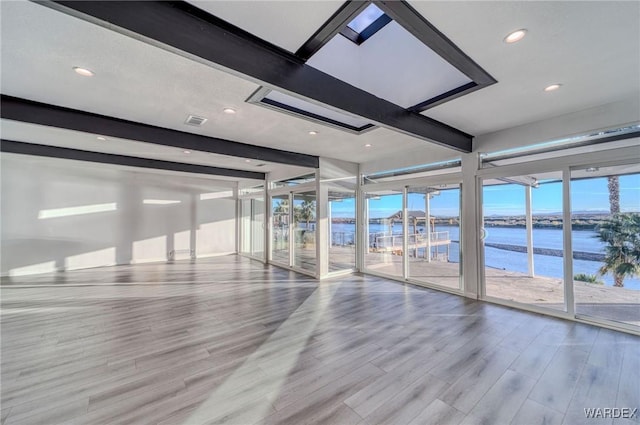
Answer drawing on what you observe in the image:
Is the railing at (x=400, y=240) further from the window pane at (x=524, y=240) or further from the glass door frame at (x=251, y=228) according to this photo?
the glass door frame at (x=251, y=228)

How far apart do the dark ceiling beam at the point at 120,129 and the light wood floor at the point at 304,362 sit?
2.67 metres

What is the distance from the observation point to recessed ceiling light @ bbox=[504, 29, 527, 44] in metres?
2.03

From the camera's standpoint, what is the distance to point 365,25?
2836mm

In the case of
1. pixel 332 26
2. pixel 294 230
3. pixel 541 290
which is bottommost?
pixel 541 290

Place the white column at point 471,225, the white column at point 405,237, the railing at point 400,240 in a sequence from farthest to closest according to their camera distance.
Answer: the white column at point 405,237
the railing at point 400,240
the white column at point 471,225

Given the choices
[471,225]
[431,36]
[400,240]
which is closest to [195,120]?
[431,36]

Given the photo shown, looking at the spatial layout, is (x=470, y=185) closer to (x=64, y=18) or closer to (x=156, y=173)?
(x=64, y=18)

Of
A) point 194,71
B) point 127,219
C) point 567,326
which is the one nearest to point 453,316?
point 567,326

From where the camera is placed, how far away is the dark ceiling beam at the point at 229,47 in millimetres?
1635

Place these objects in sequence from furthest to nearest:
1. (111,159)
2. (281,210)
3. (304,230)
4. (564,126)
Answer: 1. (281,210)
2. (304,230)
3. (111,159)
4. (564,126)

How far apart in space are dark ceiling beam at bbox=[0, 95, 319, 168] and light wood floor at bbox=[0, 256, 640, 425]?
105 inches

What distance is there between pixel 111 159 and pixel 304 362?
6.43 metres

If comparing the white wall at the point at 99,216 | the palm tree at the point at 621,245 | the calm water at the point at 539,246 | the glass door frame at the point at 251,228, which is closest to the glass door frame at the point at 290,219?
the glass door frame at the point at 251,228

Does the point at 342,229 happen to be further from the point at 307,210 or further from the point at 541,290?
the point at 541,290
